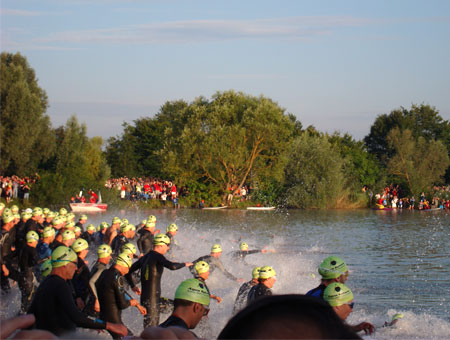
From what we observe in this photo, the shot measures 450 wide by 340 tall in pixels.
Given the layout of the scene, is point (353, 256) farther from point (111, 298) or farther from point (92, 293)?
point (111, 298)

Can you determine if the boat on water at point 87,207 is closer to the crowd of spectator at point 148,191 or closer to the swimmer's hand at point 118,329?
the crowd of spectator at point 148,191

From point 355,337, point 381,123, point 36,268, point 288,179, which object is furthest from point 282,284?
point 381,123

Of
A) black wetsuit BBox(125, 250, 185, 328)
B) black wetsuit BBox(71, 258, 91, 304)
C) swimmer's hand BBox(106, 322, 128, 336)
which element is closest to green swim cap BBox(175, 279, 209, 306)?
swimmer's hand BBox(106, 322, 128, 336)

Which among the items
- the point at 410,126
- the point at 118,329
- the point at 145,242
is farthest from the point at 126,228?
the point at 410,126

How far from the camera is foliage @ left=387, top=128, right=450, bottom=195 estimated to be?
5491 cm

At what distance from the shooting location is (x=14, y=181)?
36.4 metres

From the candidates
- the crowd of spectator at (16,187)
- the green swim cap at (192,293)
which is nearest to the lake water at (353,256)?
the green swim cap at (192,293)

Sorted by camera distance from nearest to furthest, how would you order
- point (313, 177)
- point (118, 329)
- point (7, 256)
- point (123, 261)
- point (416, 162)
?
point (118, 329) → point (123, 261) → point (7, 256) → point (313, 177) → point (416, 162)

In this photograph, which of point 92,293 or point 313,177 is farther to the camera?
point 313,177

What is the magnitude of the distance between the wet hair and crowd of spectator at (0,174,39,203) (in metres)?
34.9

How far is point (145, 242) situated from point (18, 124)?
2756 centimetres

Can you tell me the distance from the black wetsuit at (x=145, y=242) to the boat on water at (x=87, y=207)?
2555cm

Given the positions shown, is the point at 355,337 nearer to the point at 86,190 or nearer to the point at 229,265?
the point at 229,265

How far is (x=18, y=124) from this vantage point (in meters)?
38.7
